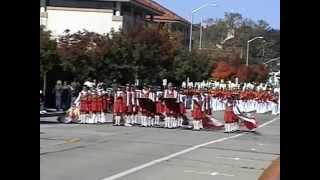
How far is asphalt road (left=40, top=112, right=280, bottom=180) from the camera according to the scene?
420 inches

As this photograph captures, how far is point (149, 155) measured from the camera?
13.8m

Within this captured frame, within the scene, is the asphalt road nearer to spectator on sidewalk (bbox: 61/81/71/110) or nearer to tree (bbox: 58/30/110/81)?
spectator on sidewalk (bbox: 61/81/71/110)

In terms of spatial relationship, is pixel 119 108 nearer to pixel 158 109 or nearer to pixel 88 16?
pixel 158 109

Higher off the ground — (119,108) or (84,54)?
(84,54)

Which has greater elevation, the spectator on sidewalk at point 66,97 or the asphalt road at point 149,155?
the spectator on sidewalk at point 66,97

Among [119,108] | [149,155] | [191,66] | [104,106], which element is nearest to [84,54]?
[191,66]

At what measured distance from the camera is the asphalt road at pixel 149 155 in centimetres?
1066

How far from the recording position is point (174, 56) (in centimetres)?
5391

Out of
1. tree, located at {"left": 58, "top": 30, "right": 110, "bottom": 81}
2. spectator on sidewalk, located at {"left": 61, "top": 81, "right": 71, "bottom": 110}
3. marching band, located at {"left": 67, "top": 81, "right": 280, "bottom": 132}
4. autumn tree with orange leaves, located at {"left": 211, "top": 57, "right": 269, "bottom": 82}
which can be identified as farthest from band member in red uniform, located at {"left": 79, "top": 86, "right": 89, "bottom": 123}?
autumn tree with orange leaves, located at {"left": 211, "top": 57, "right": 269, "bottom": 82}

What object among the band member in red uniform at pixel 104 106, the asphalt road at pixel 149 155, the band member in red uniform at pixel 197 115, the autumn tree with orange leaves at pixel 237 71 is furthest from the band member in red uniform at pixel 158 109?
the autumn tree with orange leaves at pixel 237 71

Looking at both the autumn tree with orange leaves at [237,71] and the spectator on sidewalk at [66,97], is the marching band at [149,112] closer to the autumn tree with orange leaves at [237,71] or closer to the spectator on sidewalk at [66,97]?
the spectator on sidewalk at [66,97]

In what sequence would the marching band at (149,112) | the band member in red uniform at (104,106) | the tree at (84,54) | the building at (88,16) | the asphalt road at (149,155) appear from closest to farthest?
the asphalt road at (149,155) < the marching band at (149,112) < the band member in red uniform at (104,106) < the tree at (84,54) < the building at (88,16)

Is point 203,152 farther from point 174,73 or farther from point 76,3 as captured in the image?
point 76,3

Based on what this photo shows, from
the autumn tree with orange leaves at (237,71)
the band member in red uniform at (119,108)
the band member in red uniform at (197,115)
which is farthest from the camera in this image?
the autumn tree with orange leaves at (237,71)
